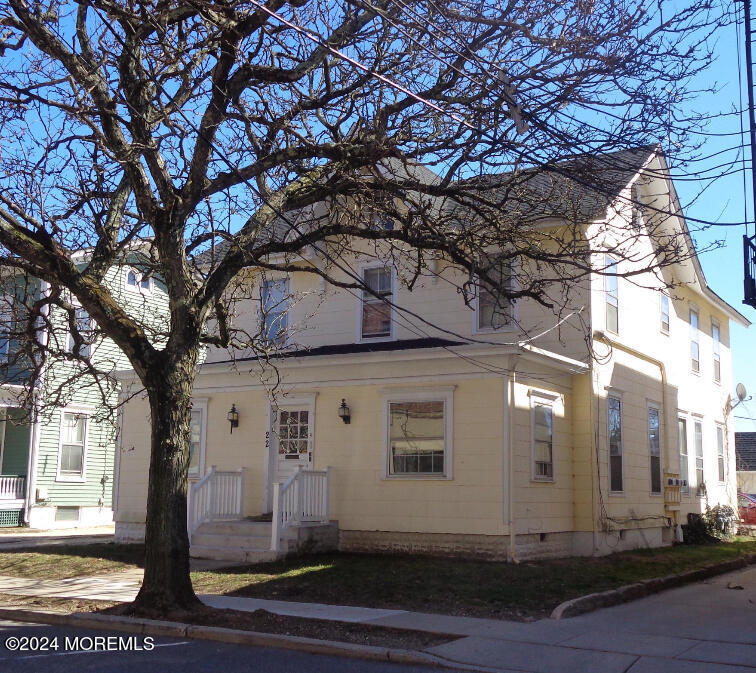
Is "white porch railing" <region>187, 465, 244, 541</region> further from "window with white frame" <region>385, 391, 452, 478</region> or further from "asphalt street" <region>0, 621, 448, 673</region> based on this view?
"asphalt street" <region>0, 621, 448, 673</region>

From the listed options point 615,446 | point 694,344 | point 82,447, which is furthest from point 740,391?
point 82,447

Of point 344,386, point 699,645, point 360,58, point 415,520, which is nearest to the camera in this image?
point 699,645

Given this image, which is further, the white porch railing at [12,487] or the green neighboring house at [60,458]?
the green neighboring house at [60,458]

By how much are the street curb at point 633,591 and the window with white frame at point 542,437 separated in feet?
10.2

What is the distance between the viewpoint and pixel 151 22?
1027cm

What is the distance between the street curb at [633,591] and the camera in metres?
10.9

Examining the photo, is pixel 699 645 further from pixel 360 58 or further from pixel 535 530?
pixel 360 58

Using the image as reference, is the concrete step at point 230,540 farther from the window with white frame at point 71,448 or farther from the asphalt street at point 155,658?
the window with white frame at point 71,448

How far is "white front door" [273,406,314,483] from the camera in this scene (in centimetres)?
1797

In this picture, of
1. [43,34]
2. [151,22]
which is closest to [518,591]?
[151,22]

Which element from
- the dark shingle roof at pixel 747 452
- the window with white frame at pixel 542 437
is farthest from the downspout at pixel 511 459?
the dark shingle roof at pixel 747 452

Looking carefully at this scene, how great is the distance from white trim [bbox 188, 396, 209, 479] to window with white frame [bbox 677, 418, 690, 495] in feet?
40.0

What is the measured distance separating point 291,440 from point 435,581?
19.8ft

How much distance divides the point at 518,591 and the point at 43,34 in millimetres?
9662
